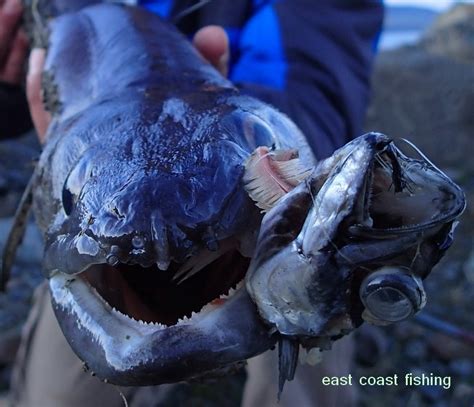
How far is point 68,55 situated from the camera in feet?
6.54

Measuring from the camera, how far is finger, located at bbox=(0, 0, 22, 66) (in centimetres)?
291

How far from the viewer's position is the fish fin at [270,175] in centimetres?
105

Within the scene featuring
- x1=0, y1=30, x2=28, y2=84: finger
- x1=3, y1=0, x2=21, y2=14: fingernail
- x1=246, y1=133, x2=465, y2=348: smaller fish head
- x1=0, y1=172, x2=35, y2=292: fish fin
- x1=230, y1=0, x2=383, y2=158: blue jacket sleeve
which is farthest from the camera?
x1=0, y1=30, x2=28, y2=84: finger

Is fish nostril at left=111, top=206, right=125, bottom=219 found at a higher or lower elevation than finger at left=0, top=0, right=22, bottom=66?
higher

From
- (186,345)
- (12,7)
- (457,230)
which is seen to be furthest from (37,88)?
(457,230)

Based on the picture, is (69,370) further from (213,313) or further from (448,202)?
(448,202)

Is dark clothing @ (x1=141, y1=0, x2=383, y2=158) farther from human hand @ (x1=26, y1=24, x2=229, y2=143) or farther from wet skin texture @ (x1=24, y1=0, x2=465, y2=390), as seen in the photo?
wet skin texture @ (x1=24, y1=0, x2=465, y2=390)

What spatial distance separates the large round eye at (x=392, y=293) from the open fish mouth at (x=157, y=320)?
0.21 metres

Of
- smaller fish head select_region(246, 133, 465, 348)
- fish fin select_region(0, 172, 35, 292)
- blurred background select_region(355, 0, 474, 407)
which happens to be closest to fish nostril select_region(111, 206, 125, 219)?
smaller fish head select_region(246, 133, 465, 348)

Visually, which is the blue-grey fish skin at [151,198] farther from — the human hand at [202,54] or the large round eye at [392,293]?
the human hand at [202,54]

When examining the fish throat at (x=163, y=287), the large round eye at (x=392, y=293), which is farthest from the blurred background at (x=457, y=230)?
the large round eye at (x=392, y=293)

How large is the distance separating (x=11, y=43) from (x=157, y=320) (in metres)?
2.28

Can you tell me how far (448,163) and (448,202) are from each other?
452 centimetres

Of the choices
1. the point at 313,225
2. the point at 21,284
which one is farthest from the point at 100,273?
the point at 21,284
